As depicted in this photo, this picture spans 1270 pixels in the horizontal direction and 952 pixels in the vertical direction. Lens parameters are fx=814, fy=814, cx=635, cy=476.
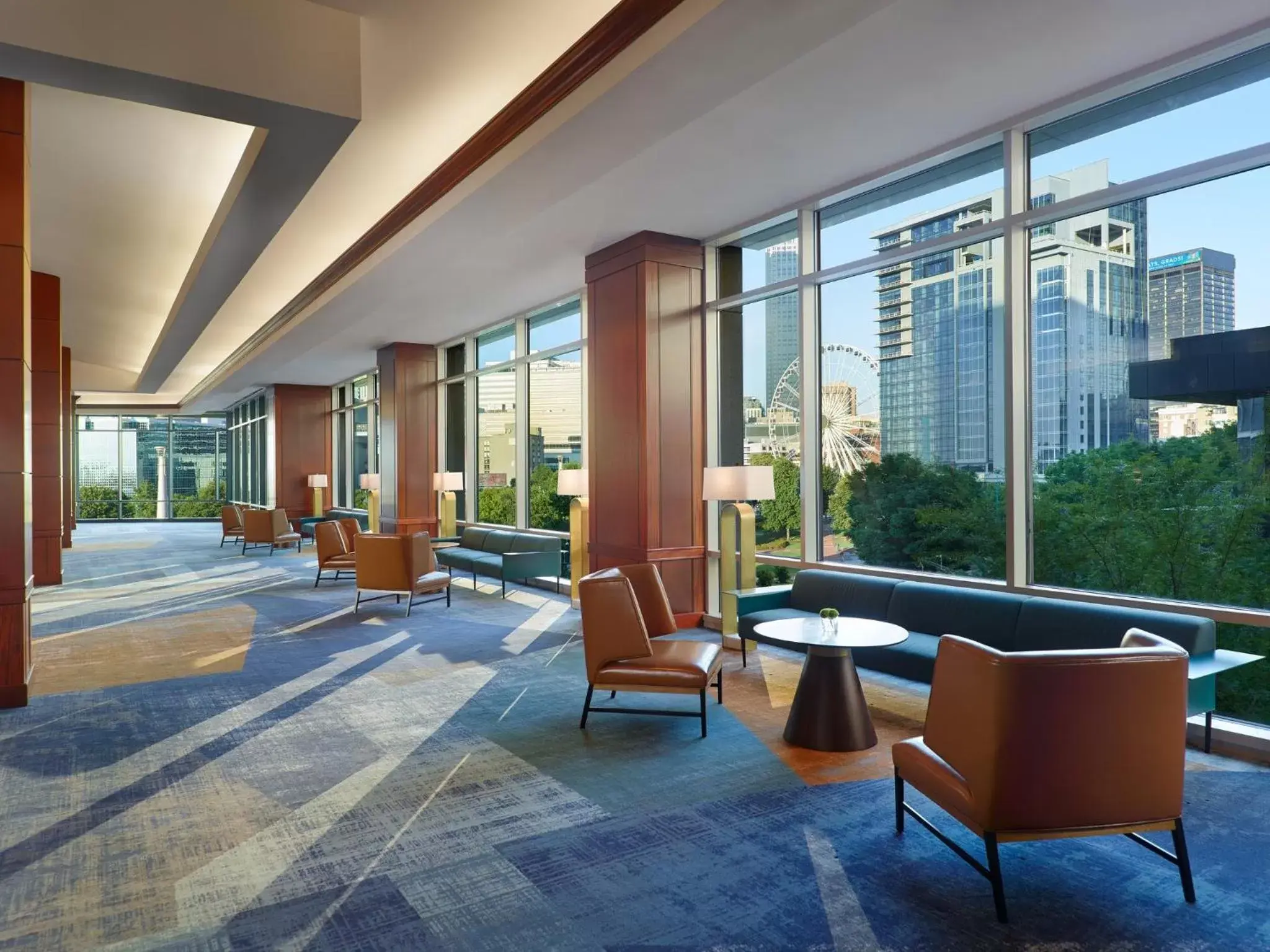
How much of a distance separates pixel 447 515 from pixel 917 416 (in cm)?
840

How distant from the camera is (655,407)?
25.7ft

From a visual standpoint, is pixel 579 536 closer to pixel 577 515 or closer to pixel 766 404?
pixel 577 515

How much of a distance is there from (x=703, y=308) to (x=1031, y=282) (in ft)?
10.8

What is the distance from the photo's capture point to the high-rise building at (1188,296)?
4719mm

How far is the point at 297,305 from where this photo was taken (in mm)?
11219

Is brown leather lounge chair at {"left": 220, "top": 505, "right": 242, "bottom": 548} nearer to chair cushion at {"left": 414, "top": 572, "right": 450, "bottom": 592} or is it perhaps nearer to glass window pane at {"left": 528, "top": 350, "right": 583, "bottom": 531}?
glass window pane at {"left": 528, "top": 350, "right": 583, "bottom": 531}

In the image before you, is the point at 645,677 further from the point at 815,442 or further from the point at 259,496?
the point at 259,496

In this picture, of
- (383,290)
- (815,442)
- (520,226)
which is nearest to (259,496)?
(383,290)

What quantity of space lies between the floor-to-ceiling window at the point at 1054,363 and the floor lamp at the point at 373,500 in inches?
393

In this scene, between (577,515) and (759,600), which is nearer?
(759,600)

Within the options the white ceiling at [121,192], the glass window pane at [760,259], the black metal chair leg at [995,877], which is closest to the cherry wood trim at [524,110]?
the white ceiling at [121,192]

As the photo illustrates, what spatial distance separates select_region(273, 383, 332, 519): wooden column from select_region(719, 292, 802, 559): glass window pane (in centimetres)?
1486

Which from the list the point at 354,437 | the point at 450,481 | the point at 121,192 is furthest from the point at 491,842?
the point at 354,437

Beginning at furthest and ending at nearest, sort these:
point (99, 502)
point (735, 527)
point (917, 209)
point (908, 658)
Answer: point (99, 502) → point (735, 527) → point (917, 209) → point (908, 658)
